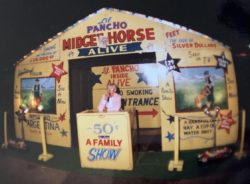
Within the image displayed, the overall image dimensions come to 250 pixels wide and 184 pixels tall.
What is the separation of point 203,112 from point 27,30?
69cm

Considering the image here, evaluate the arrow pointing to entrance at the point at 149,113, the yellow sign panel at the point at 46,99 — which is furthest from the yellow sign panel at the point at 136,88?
the yellow sign panel at the point at 46,99

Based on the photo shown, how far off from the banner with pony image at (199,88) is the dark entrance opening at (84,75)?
118mm

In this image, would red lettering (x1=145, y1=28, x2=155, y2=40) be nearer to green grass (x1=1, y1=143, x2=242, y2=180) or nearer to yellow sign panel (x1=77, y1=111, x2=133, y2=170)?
yellow sign panel (x1=77, y1=111, x2=133, y2=170)

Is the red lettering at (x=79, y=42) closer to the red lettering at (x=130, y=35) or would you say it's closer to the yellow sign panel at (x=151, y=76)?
the yellow sign panel at (x=151, y=76)

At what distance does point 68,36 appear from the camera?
112 centimetres

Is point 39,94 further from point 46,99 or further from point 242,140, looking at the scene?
point 242,140

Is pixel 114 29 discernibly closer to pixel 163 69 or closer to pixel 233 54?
pixel 163 69

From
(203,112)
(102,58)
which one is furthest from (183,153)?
(102,58)

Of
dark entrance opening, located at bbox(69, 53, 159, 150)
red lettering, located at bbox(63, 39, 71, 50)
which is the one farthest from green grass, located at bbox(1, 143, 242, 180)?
red lettering, located at bbox(63, 39, 71, 50)

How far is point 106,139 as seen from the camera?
116 cm

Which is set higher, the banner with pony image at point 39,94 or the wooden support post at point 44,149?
the banner with pony image at point 39,94

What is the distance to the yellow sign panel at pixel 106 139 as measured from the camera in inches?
44.3

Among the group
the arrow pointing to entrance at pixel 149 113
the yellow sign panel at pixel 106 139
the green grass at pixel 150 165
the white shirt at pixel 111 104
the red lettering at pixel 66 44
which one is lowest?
the green grass at pixel 150 165

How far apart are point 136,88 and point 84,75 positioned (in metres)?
0.18
